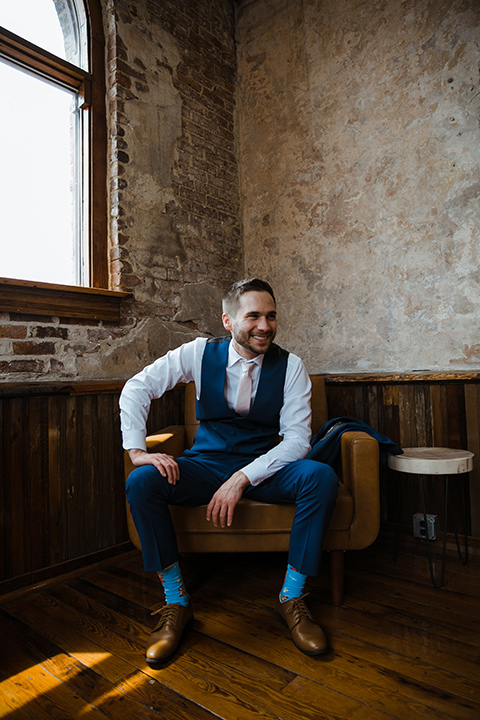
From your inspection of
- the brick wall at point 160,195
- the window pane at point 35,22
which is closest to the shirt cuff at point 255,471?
the brick wall at point 160,195

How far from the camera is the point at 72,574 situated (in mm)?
2281

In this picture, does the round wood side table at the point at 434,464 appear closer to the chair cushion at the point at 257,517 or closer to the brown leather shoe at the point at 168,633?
the chair cushion at the point at 257,517

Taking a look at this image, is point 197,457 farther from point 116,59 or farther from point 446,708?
point 116,59

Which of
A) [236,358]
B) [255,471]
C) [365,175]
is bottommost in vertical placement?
[255,471]

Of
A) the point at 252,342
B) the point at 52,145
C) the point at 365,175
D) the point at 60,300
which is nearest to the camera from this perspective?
the point at 252,342

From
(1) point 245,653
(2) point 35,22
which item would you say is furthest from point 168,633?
(2) point 35,22

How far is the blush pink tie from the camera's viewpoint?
2.10 m

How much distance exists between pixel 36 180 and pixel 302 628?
249 centimetres

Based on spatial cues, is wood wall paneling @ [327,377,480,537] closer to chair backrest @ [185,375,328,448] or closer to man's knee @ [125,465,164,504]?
chair backrest @ [185,375,328,448]

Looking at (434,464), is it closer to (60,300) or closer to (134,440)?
(134,440)

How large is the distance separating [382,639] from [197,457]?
96 centimetres

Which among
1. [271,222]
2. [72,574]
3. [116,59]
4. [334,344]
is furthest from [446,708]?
[116,59]

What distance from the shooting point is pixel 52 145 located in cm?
273

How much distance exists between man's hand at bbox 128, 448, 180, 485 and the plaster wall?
1.59 m
